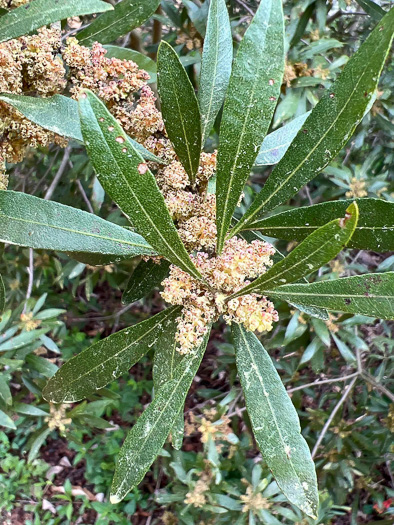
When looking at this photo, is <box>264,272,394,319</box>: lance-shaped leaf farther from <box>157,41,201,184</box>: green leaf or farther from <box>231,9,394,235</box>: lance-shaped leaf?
<box>157,41,201,184</box>: green leaf

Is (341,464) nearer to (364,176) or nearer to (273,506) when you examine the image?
(273,506)

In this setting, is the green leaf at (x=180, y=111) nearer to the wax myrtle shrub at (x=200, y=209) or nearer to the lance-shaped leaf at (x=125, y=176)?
the wax myrtle shrub at (x=200, y=209)

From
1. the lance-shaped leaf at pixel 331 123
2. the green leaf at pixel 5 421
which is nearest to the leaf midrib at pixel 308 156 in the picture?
the lance-shaped leaf at pixel 331 123

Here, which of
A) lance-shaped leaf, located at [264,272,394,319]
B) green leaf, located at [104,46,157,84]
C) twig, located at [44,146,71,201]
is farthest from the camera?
twig, located at [44,146,71,201]

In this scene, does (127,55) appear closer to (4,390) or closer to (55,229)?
(55,229)

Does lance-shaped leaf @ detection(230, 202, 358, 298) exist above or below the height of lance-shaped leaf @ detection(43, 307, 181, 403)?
above

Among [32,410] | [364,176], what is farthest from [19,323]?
[364,176]

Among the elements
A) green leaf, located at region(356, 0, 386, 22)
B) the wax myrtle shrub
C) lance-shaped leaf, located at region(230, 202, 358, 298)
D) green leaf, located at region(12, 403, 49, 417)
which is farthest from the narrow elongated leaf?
green leaf, located at region(12, 403, 49, 417)
